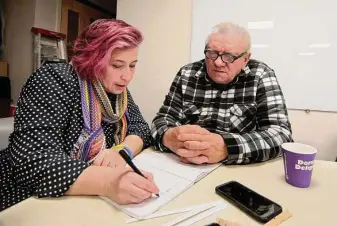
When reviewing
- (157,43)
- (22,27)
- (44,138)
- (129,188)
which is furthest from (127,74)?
(22,27)

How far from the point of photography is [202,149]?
0.86 metres

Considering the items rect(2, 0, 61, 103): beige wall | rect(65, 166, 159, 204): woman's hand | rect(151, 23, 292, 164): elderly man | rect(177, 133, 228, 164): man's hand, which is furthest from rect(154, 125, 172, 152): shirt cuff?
rect(2, 0, 61, 103): beige wall

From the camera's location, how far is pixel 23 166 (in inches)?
26.4

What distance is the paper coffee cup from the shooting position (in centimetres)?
71

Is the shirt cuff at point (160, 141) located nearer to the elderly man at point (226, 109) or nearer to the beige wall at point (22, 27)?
the elderly man at point (226, 109)

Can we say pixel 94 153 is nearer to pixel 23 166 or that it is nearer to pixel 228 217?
pixel 23 166

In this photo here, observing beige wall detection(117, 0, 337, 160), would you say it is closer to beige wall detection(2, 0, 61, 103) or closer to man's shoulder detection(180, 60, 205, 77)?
man's shoulder detection(180, 60, 205, 77)

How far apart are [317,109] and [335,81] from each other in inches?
8.4

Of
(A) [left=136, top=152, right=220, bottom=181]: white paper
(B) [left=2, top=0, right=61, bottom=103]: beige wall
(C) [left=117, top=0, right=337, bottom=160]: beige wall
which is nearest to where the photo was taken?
(A) [left=136, top=152, right=220, bottom=181]: white paper

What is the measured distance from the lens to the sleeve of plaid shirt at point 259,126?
89 centimetres

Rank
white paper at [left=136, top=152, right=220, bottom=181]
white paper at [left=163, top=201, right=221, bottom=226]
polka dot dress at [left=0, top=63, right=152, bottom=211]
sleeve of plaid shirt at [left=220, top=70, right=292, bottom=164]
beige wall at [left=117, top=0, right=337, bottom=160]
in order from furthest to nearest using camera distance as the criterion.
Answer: beige wall at [left=117, top=0, right=337, bottom=160] < sleeve of plaid shirt at [left=220, top=70, right=292, bottom=164] < white paper at [left=136, top=152, right=220, bottom=181] < polka dot dress at [left=0, top=63, right=152, bottom=211] < white paper at [left=163, top=201, right=221, bottom=226]

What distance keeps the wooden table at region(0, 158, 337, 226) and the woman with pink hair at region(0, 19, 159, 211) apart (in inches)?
1.7

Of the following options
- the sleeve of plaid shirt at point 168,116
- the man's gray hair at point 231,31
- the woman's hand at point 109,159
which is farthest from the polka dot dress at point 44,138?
the man's gray hair at point 231,31

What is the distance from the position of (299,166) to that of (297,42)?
1.37m
